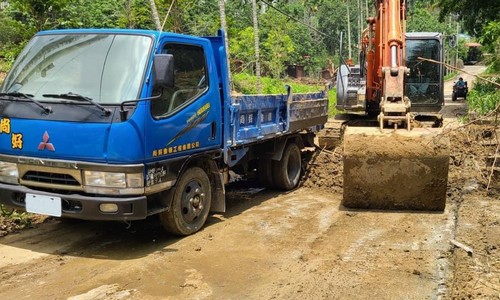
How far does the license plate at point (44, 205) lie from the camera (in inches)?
205

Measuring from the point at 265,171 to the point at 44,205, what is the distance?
4.11 m

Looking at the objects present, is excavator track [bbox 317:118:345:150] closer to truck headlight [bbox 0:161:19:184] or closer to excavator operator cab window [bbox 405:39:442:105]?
excavator operator cab window [bbox 405:39:442:105]

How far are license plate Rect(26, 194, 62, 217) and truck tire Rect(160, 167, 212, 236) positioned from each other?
111cm

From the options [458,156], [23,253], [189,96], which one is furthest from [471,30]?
[23,253]

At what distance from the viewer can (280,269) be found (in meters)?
5.12

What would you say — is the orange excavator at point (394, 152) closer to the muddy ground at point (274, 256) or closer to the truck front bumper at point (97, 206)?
the muddy ground at point (274, 256)

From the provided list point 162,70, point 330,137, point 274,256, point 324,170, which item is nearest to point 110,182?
point 162,70

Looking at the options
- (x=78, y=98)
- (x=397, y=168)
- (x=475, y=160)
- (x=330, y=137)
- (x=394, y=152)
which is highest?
(x=78, y=98)

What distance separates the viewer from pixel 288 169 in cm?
907

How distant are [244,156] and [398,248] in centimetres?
280

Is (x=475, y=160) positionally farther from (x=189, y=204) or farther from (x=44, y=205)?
(x=44, y=205)

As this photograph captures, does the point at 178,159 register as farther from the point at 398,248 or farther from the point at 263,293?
the point at 398,248

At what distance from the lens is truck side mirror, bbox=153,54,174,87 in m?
5.27

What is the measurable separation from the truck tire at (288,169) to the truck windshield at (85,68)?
3770mm
